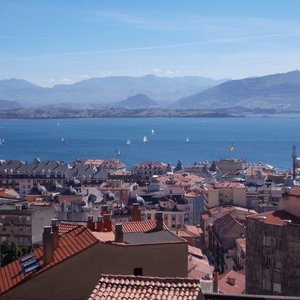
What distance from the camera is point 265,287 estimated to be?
61.3 ft

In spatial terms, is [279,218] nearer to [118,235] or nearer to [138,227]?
[138,227]

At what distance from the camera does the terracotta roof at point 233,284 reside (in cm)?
2371

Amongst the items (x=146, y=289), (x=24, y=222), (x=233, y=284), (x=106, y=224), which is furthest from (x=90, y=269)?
(x=24, y=222)

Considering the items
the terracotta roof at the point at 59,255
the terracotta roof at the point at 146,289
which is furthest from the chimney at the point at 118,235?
the terracotta roof at the point at 146,289

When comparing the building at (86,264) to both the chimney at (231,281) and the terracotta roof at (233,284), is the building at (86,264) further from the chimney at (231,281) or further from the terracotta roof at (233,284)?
the chimney at (231,281)

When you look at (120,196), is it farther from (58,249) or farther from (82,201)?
(58,249)

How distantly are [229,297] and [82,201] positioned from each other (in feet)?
154

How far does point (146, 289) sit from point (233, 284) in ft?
63.6

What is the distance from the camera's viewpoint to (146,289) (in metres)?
6.38

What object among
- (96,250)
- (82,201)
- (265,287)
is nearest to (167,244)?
(96,250)

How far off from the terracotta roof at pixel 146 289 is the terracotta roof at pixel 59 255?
4166 mm

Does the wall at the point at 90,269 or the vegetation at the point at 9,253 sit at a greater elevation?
the wall at the point at 90,269

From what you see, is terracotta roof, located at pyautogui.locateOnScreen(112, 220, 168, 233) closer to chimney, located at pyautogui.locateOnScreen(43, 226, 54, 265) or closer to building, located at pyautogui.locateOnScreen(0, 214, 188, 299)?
building, located at pyautogui.locateOnScreen(0, 214, 188, 299)

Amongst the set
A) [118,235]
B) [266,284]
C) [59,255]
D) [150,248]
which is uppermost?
[118,235]
